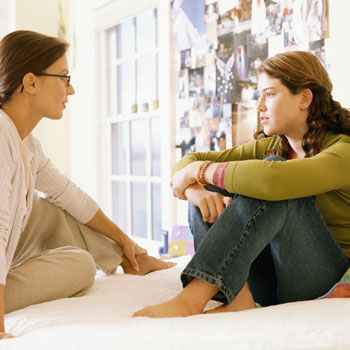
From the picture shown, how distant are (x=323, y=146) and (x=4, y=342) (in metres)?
0.97

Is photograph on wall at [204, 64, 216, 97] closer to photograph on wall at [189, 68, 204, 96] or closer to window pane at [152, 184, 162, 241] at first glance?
photograph on wall at [189, 68, 204, 96]

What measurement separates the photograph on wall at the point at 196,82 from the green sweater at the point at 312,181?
149cm

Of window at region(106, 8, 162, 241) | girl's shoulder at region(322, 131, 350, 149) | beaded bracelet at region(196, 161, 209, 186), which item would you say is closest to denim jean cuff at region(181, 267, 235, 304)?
beaded bracelet at region(196, 161, 209, 186)

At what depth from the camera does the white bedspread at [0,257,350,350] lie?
2.57 ft

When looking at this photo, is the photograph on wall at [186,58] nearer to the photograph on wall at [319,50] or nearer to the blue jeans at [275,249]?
the photograph on wall at [319,50]

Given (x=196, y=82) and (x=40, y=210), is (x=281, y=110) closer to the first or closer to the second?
(x=40, y=210)

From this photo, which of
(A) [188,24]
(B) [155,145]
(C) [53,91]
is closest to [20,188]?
(C) [53,91]

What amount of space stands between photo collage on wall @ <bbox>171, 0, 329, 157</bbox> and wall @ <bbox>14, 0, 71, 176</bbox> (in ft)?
4.75

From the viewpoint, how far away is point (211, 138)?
2.64 metres

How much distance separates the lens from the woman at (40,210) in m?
1.25

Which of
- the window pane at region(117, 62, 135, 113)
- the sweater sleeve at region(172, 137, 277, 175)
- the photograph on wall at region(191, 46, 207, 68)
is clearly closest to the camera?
the sweater sleeve at region(172, 137, 277, 175)

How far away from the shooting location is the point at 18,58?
1372 millimetres

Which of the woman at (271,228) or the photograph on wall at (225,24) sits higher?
the photograph on wall at (225,24)

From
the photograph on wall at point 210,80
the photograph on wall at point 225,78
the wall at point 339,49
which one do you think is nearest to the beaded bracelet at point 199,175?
the wall at point 339,49
